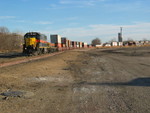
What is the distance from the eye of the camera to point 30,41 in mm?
32875

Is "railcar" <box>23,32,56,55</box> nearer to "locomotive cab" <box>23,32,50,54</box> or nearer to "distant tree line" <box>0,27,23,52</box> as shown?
"locomotive cab" <box>23,32,50,54</box>

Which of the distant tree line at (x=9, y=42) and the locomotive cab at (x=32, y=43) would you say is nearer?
the locomotive cab at (x=32, y=43)

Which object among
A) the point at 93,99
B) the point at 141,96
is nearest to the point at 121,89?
the point at 141,96

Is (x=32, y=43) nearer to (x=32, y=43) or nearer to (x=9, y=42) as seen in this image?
A: (x=32, y=43)

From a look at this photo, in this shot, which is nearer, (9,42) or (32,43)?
(32,43)

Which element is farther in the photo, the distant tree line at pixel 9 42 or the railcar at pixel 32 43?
the distant tree line at pixel 9 42

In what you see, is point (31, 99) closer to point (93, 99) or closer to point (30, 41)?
point (93, 99)

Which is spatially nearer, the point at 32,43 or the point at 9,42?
the point at 32,43

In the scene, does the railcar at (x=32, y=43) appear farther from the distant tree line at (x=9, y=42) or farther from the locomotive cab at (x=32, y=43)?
the distant tree line at (x=9, y=42)

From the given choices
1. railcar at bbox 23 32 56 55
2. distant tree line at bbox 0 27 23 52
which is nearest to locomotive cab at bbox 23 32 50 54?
railcar at bbox 23 32 56 55

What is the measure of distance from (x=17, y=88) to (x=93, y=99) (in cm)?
363

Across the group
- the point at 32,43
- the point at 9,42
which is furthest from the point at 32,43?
the point at 9,42

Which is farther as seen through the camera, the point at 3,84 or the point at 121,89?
the point at 3,84

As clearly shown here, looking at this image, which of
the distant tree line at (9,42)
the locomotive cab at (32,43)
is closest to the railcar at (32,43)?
the locomotive cab at (32,43)
